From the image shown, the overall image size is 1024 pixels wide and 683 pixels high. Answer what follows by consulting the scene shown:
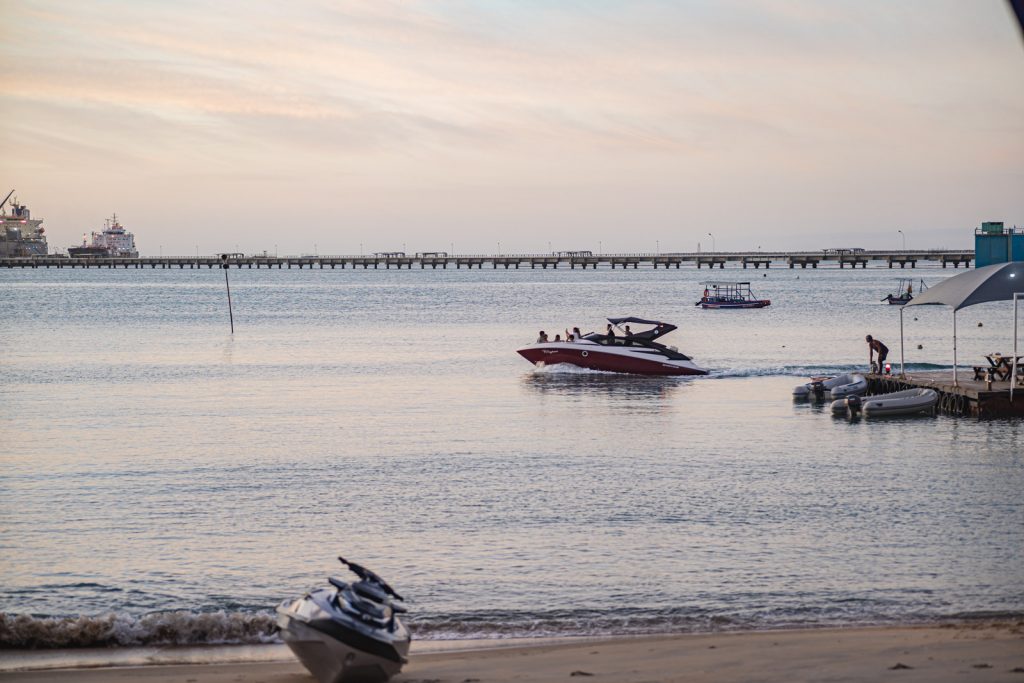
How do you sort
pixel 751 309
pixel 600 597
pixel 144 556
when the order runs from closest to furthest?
1. pixel 600 597
2. pixel 144 556
3. pixel 751 309

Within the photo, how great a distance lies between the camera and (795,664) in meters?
11.3

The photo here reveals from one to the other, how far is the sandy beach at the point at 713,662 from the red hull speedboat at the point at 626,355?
109 ft

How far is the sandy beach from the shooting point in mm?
10914

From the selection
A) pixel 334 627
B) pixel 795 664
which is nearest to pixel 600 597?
pixel 795 664

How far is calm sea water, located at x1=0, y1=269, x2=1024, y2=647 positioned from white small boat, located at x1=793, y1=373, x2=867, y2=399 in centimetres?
83

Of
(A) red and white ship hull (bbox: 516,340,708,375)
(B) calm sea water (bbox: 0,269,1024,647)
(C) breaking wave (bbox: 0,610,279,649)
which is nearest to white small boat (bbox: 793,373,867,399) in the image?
(B) calm sea water (bbox: 0,269,1024,647)

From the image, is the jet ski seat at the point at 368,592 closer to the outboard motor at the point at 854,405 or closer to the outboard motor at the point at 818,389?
the outboard motor at the point at 854,405

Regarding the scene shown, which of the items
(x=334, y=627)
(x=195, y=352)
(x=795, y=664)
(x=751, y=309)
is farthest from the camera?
(x=751, y=309)

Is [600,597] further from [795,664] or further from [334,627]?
[334,627]

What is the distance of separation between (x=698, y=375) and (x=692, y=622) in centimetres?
3296

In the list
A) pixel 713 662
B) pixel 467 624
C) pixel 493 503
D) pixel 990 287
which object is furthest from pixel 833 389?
pixel 713 662

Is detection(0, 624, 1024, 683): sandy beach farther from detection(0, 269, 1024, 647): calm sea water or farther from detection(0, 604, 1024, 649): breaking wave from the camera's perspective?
detection(0, 269, 1024, 647): calm sea water

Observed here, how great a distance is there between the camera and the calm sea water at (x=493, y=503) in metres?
14.6

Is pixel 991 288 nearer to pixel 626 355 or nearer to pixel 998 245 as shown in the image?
pixel 626 355
